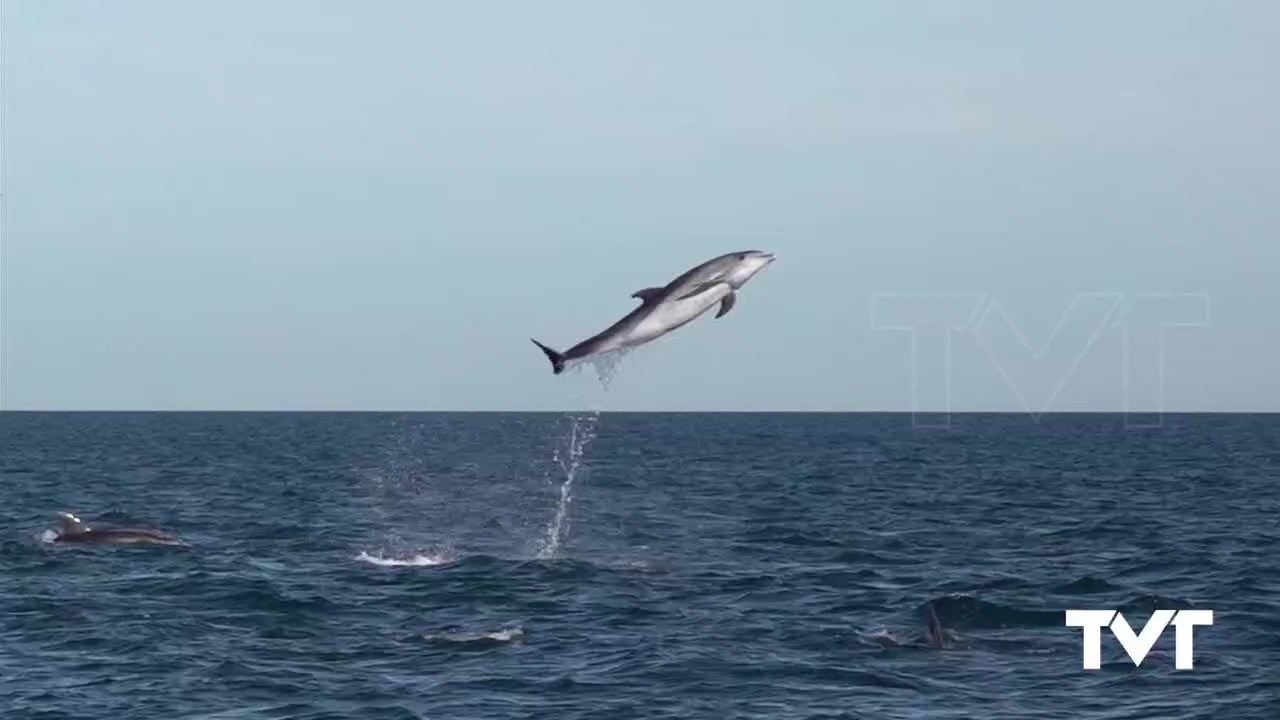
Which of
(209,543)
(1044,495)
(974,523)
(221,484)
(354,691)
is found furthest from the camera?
(221,484)

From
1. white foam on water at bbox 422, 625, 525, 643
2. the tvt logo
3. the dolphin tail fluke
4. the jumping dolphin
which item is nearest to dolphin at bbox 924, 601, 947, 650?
the tvt logo

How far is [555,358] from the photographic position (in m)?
21.1

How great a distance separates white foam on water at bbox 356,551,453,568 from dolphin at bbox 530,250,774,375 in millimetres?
25350

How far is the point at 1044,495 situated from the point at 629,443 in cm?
9586

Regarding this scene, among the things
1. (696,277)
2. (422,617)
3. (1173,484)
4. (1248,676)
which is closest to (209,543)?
(422,617)

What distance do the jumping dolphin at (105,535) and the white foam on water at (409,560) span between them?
575 cm

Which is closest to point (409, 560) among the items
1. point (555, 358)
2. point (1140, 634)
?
point (1140, 634)

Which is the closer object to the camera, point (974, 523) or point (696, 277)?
point (696, 277)

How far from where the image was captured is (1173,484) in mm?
84312

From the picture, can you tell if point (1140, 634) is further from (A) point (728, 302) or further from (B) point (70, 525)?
(B) point (70, 525)

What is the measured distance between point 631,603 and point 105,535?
18305 mm

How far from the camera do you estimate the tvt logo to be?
2977cm

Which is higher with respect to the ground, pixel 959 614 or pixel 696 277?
pixel 696 277

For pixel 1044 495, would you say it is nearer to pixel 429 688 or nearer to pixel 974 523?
pixel 974 523
